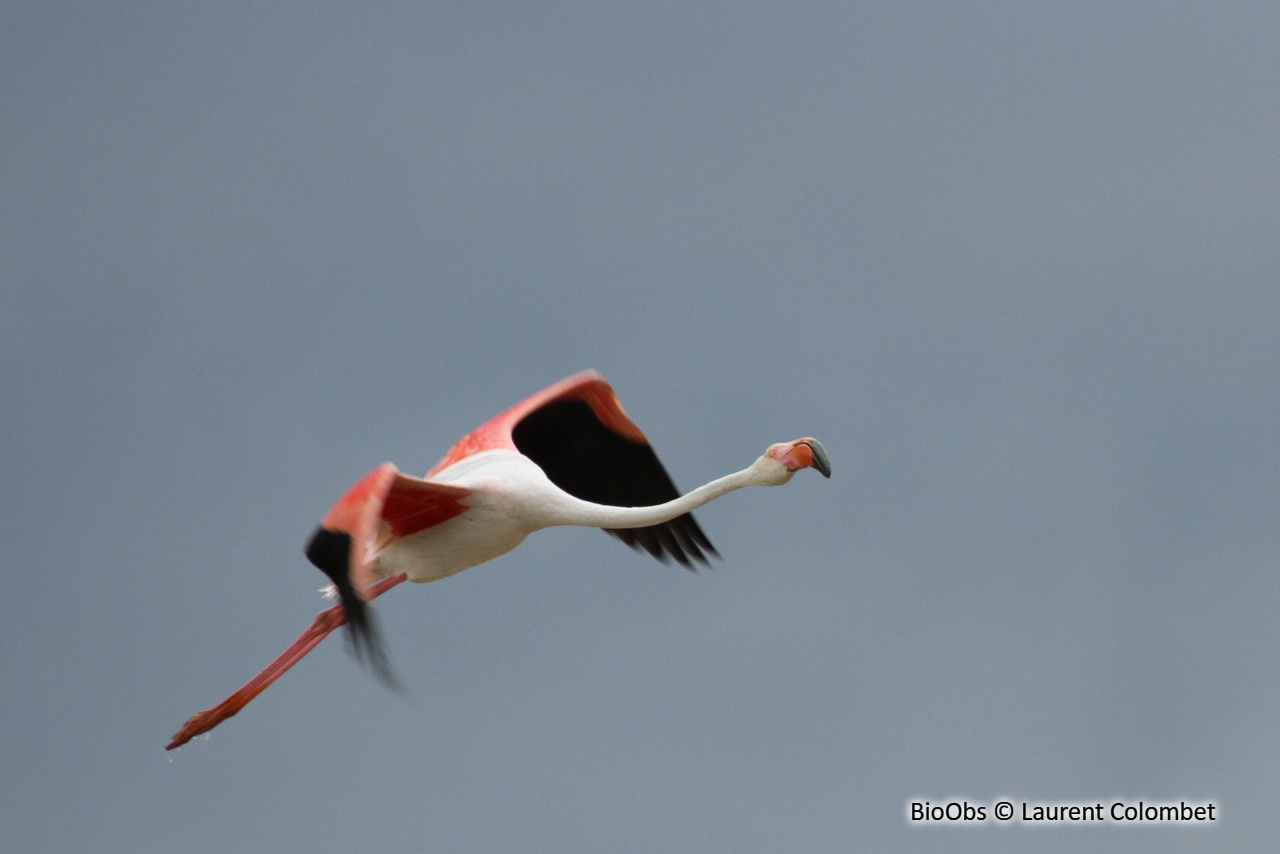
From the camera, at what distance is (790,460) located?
14.8 metres

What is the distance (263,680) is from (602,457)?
4399 mm

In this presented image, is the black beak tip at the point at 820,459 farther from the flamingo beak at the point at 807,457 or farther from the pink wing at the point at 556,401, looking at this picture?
the pink wing at the point at 556,401

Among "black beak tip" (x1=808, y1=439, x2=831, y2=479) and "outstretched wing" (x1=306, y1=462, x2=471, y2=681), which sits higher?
"outstretched wing" (x1=306, y1=462, x2=471, y2=681)

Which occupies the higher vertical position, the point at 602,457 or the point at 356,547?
the point at 356,547

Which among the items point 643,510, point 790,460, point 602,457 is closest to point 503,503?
point 643,510

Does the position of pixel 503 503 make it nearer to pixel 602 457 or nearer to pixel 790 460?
pixel 790 460

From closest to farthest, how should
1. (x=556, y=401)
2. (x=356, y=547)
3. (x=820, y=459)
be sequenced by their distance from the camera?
(x=356, y=547) < (x=820, y=459) < (x=556, y=401)

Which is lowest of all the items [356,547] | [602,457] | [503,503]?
[602,457]

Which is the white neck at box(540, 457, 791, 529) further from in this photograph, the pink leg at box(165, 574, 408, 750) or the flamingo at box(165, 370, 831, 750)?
the pink leg at box(165, 574, 408, 750)

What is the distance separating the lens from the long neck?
→ 1517 cm

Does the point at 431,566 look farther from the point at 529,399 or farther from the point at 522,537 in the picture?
the point at 529,399

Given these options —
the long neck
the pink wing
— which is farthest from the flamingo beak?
the pink wing

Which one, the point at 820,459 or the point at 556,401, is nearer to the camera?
the point at 820,459

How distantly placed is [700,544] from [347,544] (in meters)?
5.37
